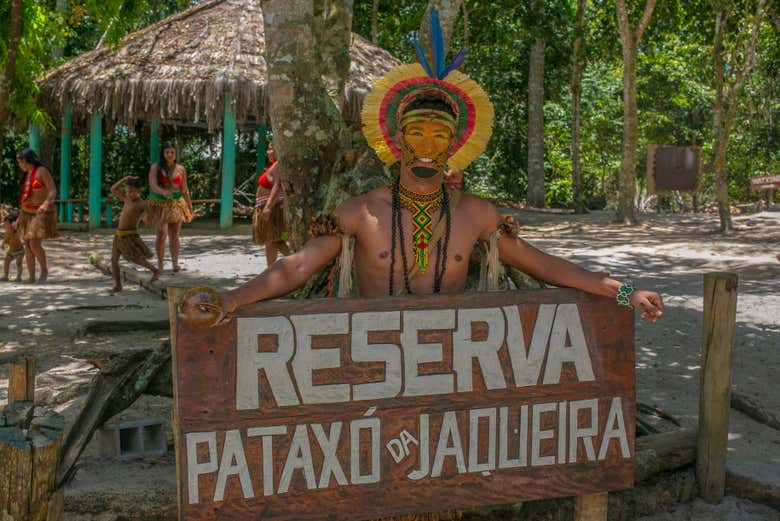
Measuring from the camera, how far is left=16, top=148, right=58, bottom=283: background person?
8.60 m

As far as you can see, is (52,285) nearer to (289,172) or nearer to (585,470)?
(289,172)

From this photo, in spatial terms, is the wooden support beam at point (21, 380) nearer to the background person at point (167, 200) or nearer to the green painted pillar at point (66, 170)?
the background person at point (167, 200)

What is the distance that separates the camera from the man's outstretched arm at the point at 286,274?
256 centimetres

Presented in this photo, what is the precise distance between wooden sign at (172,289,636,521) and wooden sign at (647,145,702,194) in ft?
42.5

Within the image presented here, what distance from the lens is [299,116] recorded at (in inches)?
162

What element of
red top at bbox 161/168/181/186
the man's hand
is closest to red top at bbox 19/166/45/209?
red top at bbox 161/168/181/186

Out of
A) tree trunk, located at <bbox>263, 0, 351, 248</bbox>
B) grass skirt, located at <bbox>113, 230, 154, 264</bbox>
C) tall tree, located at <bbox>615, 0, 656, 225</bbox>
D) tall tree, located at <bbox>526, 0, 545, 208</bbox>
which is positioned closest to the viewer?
tree trunk, located at <bbox>263, 0, 351, 248</bbox>

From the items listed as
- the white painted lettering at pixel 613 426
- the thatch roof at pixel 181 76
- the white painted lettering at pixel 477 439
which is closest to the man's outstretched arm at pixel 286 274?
the white painted lettering at pixel 477 439

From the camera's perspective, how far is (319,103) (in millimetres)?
4160

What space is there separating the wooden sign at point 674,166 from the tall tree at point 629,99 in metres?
0.70

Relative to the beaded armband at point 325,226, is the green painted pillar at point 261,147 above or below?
above

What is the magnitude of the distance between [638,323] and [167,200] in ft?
17.2

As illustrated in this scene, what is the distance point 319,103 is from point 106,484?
203cm

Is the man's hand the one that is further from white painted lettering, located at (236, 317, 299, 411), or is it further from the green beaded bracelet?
white painted lettering, located at (236, 317, 299, 411)
